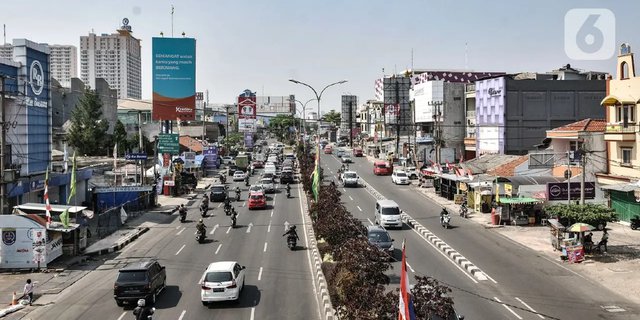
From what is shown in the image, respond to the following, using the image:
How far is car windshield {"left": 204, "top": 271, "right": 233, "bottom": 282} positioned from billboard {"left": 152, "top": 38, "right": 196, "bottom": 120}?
43.5 metres

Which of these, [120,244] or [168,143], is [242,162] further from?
[120,244]

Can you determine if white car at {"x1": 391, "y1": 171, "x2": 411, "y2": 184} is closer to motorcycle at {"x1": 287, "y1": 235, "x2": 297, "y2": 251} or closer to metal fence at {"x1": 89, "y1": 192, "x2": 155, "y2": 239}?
metal fence at {"x1": 89, "y1": 192, "x2": 155, "y2": 239}

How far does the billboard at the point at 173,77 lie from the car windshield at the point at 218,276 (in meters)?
43.5

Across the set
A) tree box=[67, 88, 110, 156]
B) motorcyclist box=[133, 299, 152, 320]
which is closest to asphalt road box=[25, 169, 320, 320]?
motorcyclist box=[133, 299, 152, 320]

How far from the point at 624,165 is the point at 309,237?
22.6 meters

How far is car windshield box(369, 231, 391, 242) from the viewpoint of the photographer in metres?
28.4

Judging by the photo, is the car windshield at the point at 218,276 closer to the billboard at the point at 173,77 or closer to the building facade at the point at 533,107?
the billboard at the point at 173,77

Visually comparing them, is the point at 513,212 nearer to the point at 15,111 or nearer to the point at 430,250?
the point at 430,250

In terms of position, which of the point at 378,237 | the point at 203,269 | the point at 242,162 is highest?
the point at 242,162

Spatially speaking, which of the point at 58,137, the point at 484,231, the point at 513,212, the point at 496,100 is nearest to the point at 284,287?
the point at 484,231

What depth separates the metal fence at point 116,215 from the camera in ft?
122

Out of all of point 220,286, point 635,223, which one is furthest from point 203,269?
point 635,223

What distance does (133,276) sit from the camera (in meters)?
20.9

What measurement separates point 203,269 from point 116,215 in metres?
Answer: 16.1
